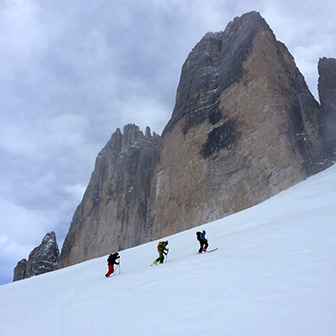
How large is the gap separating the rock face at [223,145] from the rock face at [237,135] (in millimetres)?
98

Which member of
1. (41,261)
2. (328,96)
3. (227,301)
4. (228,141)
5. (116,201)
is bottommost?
(227,301)

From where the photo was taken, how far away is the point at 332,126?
1241 inches

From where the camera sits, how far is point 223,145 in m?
31.5

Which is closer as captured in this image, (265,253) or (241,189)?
(265,253)

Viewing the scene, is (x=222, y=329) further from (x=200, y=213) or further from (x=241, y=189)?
(x=200, y=213)

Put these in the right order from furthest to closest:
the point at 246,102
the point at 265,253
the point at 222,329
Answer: the point at 246,102 → the point at 265,253 → the point at 222,329

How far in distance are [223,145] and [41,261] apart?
45.0 m

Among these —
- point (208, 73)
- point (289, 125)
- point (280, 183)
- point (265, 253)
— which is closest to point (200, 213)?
point (280, 183)

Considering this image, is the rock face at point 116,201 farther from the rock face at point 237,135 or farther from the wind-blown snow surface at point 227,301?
the wind-blown snow surface at point 227,301

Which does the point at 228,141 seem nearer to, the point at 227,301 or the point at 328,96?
the point at 328,96

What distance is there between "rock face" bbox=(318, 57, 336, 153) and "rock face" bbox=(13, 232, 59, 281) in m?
52.4

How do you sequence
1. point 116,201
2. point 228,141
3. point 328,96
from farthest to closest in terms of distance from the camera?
point 116,201 → point 328,96 → point 228,141

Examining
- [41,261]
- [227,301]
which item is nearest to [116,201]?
[41,261]

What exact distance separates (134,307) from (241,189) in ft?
77.1
